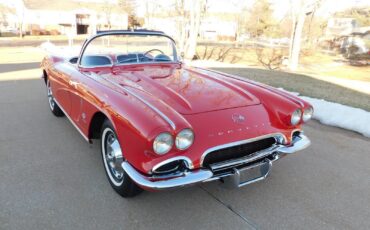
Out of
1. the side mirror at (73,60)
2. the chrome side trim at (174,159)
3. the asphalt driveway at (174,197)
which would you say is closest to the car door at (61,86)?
the side mirror at (73,60)

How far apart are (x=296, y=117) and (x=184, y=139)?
4.26 ft

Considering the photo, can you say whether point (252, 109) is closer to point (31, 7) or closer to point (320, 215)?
point (320, 215)

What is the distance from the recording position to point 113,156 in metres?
3.00

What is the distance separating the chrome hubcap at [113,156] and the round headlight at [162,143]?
61 centimetres

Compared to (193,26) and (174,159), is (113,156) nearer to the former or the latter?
(174,159)

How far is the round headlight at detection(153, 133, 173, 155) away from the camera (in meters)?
Result: 2.31

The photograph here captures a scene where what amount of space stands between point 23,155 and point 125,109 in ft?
6.19

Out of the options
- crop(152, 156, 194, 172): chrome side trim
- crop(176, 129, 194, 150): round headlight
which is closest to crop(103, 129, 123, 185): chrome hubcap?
crop(152, 156, 194, 172): chrome side trim

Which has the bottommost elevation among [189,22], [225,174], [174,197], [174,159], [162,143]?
[174,197]

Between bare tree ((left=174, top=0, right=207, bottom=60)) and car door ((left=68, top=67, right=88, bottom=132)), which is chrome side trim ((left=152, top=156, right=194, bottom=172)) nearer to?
car door ((left=68, top=67, right=88, bottom=132))

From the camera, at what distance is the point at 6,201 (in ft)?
9.17

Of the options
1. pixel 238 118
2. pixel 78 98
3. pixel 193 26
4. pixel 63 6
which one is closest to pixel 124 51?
pixel 78 98

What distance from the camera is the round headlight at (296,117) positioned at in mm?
3068

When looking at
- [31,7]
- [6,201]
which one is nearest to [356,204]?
[6,201]
